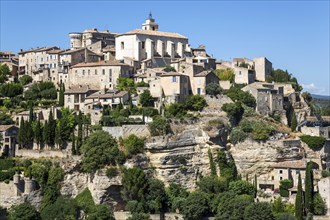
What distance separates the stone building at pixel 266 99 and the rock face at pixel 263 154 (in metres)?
5.57

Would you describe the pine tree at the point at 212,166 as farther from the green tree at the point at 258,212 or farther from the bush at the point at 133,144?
the green tree at the point at 258,212

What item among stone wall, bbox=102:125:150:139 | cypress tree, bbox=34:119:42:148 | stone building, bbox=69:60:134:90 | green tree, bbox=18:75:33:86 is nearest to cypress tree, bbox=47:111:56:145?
cypress tree, bbox=34:119:42:148

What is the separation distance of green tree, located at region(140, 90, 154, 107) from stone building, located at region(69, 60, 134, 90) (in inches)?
237

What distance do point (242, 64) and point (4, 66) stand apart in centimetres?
2824

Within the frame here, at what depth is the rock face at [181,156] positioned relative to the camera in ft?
191

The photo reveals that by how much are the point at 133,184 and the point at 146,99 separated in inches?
452

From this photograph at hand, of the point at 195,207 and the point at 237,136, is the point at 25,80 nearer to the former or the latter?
the point at 237,136

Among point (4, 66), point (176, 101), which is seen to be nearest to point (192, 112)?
point (176, 101)

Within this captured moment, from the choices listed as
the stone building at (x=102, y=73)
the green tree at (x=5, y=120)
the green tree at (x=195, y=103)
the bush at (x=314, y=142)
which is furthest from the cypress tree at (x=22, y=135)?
the bush at (x=314, y=142)

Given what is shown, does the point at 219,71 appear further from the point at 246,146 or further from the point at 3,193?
the point at 3,193

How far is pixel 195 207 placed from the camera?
53.1 metres

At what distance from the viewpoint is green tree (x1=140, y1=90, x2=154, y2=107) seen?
64062 mm

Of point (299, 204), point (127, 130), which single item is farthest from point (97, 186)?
point (299, 204)

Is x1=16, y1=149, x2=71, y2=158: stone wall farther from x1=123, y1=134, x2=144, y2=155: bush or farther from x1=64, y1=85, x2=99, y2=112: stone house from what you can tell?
x1=64, y1=85, x2=99, y2=112: stone house
